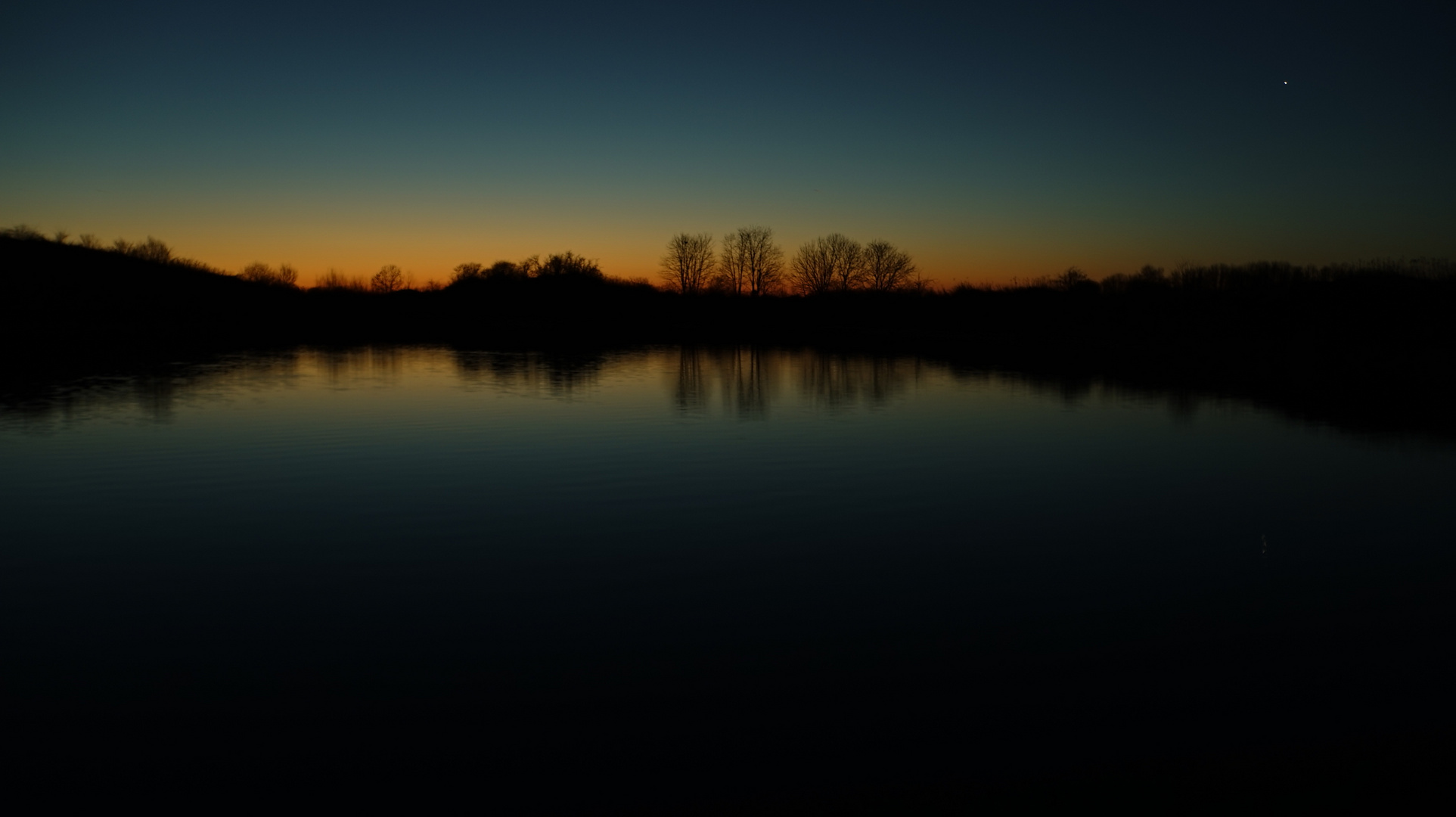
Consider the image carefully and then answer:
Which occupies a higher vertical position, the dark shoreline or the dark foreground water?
the dark shoreline

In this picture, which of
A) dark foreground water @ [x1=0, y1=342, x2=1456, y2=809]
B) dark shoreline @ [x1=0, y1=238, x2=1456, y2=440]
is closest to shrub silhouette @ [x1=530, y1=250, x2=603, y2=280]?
dark shoreline @ [x1=0, y1=238, x2=1456, y2=440]

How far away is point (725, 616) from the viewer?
20.7 ft

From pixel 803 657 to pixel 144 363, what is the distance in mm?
31781

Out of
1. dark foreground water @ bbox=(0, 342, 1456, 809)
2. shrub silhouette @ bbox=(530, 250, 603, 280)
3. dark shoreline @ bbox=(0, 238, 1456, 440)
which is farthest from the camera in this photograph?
shrub silhouette @ bbox=(530, 250, 603, 280)

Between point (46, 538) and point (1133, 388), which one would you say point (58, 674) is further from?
point (1133, 388)

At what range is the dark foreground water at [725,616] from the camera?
4367 millimetres

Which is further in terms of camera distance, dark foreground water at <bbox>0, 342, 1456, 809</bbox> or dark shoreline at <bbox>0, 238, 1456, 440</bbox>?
dark shoreline at <bbox>0, 238, 1456, 440</bbox>

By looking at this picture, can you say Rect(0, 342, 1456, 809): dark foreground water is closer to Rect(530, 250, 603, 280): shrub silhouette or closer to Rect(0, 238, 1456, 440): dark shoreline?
Rect(0, 238, 1456, 440): dark shoreline

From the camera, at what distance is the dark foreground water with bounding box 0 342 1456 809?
4367 millimetres

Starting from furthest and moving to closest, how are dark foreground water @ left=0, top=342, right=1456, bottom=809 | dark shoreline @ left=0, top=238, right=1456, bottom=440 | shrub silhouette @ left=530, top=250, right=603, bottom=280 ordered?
shrub silhouette @ left=530, top=250, right=603, bottom=280 < dark shoreline @ left=0, top=238, right=1456, bottom=440 < dark foreground water @ left=0, top=342, right=1456, bottom=809

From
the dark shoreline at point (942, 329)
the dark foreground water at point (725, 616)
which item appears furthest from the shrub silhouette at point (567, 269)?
the dark foreground water at point (725, 616)

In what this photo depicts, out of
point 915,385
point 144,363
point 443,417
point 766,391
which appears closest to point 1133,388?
point 915,385

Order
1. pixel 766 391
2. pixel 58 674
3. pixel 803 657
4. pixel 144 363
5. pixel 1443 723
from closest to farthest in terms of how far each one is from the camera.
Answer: pixel 1443 723
pixel 58 674
pixel 803 657
pixel 766 391
pixel 144 363

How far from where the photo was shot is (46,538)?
8.16m
